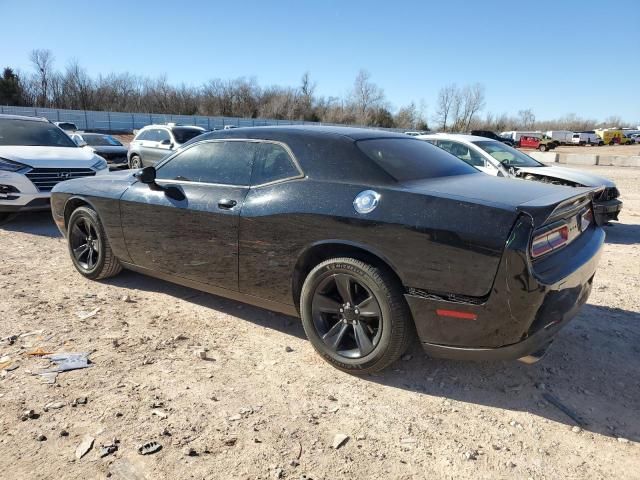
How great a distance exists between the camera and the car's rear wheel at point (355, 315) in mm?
2738

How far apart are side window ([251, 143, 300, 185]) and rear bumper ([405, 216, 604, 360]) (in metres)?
1.28

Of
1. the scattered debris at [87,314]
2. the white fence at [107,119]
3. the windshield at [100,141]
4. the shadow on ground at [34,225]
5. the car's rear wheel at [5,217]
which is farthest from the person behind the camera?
the white fence at [107,119]

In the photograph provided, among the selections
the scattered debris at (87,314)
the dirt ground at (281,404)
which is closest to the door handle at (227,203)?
the dirt ground at (281,404)

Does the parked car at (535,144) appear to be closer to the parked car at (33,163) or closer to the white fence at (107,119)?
the white fence at (107,119)

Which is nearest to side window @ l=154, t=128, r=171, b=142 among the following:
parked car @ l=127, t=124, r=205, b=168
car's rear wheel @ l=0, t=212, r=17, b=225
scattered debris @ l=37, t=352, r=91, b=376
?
parked car @ l=127, t=124, r=205, b=168

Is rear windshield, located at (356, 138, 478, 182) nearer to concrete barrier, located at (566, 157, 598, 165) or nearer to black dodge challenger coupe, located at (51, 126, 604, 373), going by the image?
black dodge challenger coupe, located at (51, 126, 604, 373)

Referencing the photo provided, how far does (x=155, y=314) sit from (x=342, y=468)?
239 cm

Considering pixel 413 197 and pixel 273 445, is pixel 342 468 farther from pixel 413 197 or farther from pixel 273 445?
pixel 413 197

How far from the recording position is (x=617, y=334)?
3664 millimetres

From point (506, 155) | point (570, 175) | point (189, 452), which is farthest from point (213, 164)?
point (506, 155)

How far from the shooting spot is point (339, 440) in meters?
2.37

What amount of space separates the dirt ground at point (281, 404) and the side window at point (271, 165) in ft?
4.04

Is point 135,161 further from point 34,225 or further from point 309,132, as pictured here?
point 309,132

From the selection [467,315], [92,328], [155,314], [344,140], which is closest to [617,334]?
[467,315]
